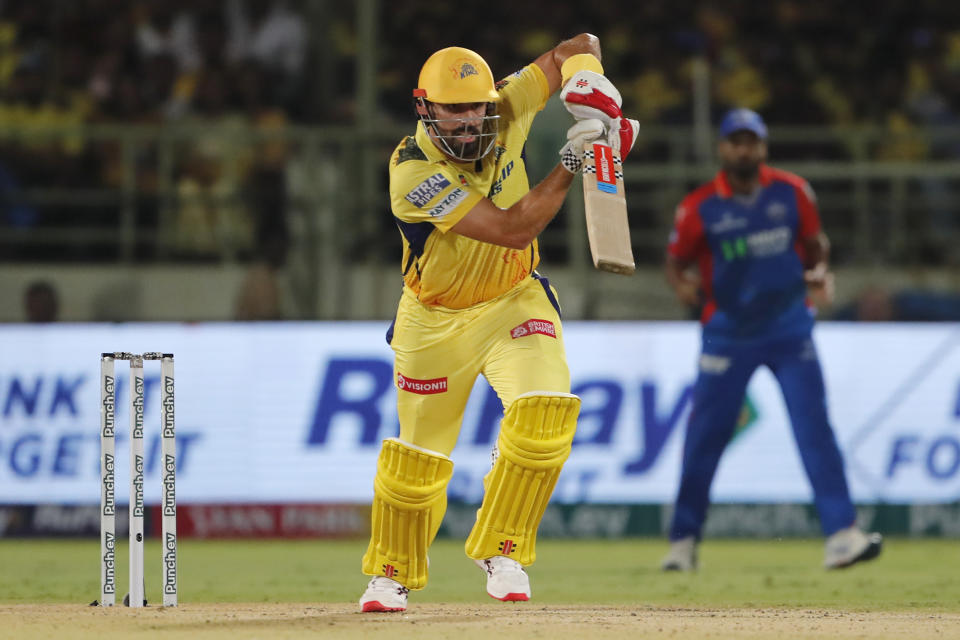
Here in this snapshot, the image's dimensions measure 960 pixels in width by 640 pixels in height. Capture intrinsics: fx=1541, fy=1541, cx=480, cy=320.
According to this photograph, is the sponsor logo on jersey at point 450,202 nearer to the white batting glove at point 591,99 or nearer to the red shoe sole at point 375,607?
the white batting glove at point 591,99

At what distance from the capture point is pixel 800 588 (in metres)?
7.81

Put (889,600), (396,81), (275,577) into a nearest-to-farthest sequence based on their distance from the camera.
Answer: (889,600) → (275,577) → (396,81)

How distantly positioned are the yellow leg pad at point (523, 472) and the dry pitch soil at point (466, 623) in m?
0.29

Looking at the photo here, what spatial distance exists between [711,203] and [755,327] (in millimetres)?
769

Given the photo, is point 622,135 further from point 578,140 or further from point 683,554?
point 683,554

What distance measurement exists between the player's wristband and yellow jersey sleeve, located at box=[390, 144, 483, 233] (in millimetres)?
617

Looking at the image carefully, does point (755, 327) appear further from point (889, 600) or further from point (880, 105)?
point (880, 105)

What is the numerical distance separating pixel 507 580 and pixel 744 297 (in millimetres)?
3010

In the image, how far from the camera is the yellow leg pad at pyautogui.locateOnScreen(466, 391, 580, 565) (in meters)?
5.96

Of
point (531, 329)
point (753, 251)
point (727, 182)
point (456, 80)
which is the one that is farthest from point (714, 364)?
point (456, 80)

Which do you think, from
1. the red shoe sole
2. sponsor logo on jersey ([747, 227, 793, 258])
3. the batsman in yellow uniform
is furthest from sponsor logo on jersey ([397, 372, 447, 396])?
sponsor logo on jersey ([747, 227, 793, 258])

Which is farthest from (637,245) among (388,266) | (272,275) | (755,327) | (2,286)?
(2,286)

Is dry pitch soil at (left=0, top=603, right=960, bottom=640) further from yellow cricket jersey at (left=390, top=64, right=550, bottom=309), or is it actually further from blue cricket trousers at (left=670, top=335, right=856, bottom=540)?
blue cricket trousers at (left=670, top=335, right=856, bottom=540)

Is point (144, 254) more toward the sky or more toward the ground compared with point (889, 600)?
more toward the sky
